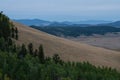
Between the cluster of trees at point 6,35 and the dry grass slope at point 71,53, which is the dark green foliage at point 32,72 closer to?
the cluster of trees at point 6,35

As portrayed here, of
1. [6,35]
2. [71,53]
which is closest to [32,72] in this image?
[6,35]

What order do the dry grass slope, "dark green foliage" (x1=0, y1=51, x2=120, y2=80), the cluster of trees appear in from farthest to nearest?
the dry grass slope → the cluster of trees → "dark green foliage" (x1=0, y1=51, x2=120, y2=80)

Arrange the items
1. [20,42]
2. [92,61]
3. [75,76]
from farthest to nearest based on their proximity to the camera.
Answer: [92,61] < [20,42] < [75,76]

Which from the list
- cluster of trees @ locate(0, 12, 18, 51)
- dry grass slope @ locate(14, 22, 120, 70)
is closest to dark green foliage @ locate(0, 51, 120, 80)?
cluster of trees @ locate(0, 12, 18, 51)

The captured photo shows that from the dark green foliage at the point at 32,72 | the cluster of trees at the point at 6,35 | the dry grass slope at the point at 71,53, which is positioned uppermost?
the cluster of trees at the point at 6,35

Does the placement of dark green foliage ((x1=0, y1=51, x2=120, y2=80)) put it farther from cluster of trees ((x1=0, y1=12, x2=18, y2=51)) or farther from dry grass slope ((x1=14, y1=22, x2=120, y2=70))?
dry grass slope ((x1=14, y1=22, x2=120, y2=70))

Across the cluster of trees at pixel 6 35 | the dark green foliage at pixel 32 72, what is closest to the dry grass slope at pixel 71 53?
the cluster of trees at pixel 6 35

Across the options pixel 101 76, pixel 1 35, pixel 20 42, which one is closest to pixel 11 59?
pixel 101 76

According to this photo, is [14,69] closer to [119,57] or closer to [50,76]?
[50,76]

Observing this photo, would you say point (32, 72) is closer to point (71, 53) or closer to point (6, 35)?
point (6, 35)

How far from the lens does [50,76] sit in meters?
89.9

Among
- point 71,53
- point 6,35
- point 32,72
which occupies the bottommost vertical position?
point 71,53

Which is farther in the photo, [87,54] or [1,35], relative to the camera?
[87,54]

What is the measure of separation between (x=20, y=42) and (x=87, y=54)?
33.7 metres
